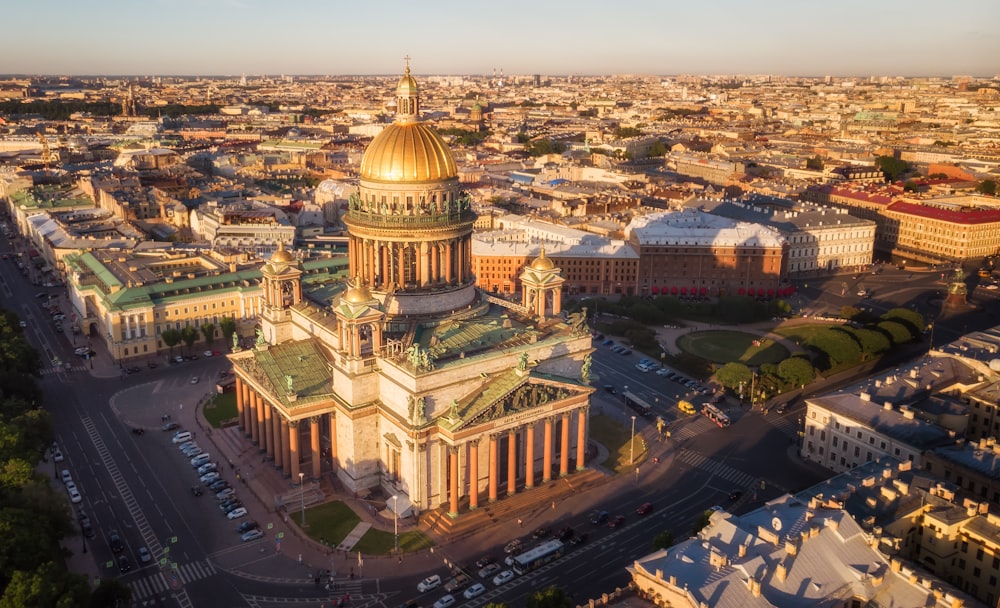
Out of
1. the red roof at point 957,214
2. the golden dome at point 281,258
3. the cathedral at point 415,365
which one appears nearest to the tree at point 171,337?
the cathedral at point 415,365

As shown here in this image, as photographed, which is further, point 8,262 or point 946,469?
point 8,262

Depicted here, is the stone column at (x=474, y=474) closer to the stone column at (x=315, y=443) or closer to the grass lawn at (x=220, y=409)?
the stone column at (x=315, y=443)

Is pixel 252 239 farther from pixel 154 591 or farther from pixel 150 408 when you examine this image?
pixel 154 591

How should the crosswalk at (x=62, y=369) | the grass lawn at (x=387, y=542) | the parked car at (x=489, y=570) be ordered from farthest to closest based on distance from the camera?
the crosswalk at (x=62, y=369), the grass lawn at (x=387, y=542), the parked car at (x=489, y=570)

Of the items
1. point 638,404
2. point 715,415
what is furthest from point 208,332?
point 715,415

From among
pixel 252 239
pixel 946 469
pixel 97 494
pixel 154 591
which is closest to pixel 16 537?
pixel 154 591

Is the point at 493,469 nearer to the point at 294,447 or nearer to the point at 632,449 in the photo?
the point at 632,449
